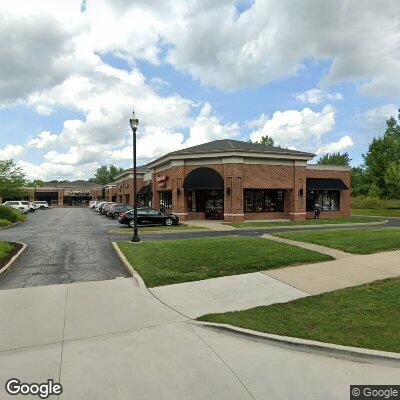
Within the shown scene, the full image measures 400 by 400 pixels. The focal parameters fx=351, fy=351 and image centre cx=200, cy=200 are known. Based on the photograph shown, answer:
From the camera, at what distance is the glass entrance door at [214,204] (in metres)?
31.1

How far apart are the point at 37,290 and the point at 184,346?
5.06 meters

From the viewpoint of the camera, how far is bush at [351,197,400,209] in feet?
200

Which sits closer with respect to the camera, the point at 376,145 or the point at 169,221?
the point at 169,221

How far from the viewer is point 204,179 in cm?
2966

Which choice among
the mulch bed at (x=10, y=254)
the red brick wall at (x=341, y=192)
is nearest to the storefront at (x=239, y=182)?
the red brick wall at (x=341, y=192)

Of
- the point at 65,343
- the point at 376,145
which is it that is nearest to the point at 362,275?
the point at 65,343

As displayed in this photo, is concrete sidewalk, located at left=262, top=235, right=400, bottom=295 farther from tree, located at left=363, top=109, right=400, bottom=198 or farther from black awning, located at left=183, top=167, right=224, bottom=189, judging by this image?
tree, located at left=363, top=109, right=400, bottom=198

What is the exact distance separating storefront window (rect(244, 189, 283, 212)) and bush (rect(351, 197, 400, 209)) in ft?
124

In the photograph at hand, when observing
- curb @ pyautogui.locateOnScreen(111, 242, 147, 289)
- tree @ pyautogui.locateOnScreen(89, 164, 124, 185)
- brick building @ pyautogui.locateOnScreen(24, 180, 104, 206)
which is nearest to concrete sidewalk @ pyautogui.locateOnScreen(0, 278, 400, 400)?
curb @ pyautogui.locateOnScreen(111, 242, 147, 289)

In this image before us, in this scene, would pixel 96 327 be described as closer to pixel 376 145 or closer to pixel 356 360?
pixel 356 360

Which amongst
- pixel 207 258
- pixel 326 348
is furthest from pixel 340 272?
pixel 326 348

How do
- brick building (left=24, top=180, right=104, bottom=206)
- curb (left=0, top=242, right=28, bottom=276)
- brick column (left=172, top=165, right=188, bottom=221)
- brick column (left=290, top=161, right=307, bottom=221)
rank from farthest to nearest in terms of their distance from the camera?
brick building (left=24, top=180, right=104, bottom=206)
brick column (left=290, top=161, right=307, bottom=221)
brick column (left=172, top=165, right=188, bottom=221)
curb (left=0, top=242, right=28, bottom=276)

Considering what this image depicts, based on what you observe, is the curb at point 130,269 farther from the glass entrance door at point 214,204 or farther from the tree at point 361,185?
the tree at point 361,185

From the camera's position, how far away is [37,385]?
4.46 m
